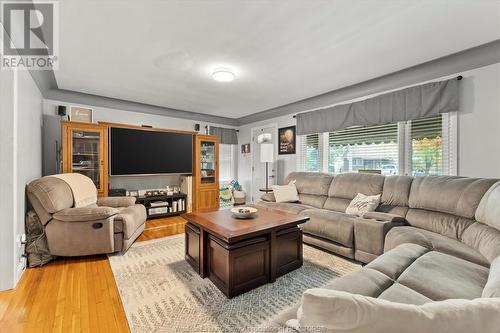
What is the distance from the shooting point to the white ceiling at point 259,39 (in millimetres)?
1888

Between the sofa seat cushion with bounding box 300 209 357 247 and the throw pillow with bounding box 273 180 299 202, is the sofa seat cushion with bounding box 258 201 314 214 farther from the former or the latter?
the sofa seat cushion with bounding box 300 209 357 247

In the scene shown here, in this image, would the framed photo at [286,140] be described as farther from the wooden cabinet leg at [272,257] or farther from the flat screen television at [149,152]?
the wooden cabinet leg at [272,257]

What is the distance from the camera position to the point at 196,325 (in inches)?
61.0

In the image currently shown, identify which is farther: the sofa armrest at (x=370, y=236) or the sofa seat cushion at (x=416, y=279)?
the sofa armrest at (x=370, y=236)

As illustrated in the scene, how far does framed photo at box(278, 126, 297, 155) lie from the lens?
16.4 ft

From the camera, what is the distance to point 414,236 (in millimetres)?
2072

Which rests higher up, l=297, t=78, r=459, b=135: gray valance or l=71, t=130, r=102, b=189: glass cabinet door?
l=297, t=78, r=459, b=135: gray valance

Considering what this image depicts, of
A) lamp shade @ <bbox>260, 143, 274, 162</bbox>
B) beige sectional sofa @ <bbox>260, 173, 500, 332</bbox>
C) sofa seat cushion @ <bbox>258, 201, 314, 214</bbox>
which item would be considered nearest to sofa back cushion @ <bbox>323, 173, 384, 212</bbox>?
beige sectional sofa @ <bbox>260, 173, 500, 332</bbox>

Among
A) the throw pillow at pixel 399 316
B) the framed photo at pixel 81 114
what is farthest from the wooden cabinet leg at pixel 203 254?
the framed photo at pixel 81 114

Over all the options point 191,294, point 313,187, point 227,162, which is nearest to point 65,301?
point 191,294

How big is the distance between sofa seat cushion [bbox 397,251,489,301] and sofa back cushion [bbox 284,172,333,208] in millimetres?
2065

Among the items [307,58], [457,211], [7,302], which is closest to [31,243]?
[7,302]

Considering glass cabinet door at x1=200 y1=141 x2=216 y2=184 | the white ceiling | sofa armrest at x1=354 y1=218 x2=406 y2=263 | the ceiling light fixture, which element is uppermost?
the white ceiling

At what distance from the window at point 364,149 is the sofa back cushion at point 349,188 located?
0.51 meters
